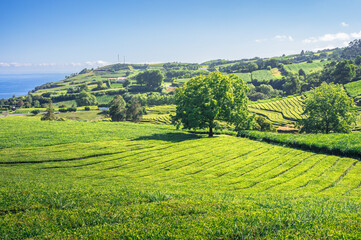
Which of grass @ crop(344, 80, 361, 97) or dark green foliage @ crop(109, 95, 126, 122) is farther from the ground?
grass @ crop(344, 80, 361, 97)

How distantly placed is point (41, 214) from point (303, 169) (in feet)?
90.4

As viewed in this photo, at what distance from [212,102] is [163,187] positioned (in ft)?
102

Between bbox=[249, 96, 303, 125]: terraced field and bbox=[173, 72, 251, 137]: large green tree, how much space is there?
58.5 metres

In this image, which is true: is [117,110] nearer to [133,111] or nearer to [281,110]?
[133,111]

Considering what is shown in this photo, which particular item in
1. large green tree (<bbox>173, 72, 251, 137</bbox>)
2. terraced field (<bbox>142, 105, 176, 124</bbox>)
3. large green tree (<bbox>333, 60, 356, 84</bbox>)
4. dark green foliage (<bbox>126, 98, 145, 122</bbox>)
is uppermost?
large green tree (<bbox>333, 60, 356, 84</bbox>)

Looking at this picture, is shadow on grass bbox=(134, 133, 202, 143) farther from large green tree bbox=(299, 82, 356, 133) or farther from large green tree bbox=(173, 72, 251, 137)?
large green tree bbox=(299, 82, 356, 133)

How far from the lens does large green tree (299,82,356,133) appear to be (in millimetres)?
55969

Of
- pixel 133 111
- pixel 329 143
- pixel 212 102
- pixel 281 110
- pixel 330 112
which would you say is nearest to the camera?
pixel 329 143

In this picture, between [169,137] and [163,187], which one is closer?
[163,187]

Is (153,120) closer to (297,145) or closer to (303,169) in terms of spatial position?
(297,145)

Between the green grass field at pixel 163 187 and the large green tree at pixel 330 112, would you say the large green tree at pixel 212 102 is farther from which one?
the large green tree at pixel 330 112

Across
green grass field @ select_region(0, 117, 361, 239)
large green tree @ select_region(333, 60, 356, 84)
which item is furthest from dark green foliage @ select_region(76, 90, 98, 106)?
large green tree @ select_region(333, 60, 356, 84)

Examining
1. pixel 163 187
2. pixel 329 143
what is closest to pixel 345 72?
pixel 329 143

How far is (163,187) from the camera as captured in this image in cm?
2030
